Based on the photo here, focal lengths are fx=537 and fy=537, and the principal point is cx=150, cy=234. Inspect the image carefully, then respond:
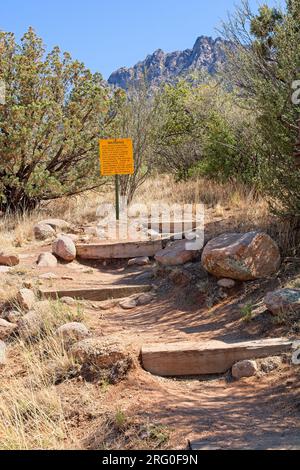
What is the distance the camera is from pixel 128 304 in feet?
20.8

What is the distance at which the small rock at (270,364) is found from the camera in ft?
14.0

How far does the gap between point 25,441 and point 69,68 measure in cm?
911

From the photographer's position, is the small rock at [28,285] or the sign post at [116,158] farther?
the sign post at [116,158]

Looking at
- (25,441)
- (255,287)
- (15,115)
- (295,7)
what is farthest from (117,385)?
(15,115)

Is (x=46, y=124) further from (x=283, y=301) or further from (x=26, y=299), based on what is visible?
(x=283, y=301)

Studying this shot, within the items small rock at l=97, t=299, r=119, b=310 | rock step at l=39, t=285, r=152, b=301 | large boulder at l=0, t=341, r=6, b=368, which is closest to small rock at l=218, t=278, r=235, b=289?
rock step at l=39, t=285, r=152, b=301

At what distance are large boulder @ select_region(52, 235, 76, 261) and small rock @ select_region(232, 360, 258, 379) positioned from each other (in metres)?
4.03

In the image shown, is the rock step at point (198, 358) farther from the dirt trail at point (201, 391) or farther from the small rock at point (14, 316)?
the small rock at point (14, 316)

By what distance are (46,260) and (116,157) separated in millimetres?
2888

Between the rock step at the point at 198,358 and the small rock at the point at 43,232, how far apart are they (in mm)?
4857

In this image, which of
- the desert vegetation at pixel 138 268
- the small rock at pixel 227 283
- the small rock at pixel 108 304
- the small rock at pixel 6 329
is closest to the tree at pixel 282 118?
the desert vegetation at pixel 138 268

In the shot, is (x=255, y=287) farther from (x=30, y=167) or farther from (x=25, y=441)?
(x=30, y=167)

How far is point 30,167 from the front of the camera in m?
10.7
